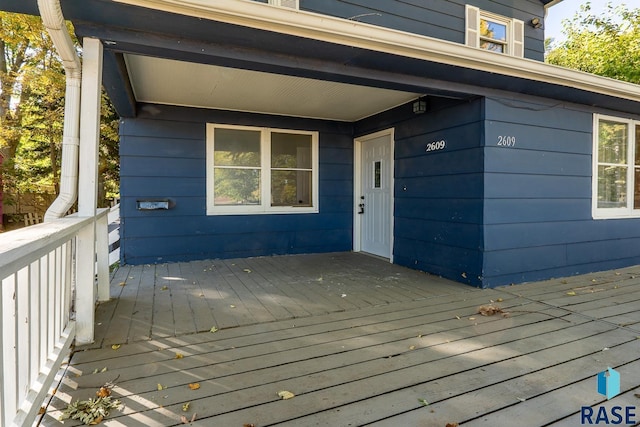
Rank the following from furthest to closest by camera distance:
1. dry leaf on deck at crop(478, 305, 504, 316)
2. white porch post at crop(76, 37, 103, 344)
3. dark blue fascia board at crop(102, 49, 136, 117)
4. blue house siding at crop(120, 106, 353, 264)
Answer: blue house siding at crop(120, 106, 353, 264) → dry leaf on deck at crop(478, 305, 504, 316) → dark blue fascia board at crop(102, 49, 136, 117) → white porch post at crop(76, 37, 103, 344)

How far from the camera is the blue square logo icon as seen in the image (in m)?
1.75

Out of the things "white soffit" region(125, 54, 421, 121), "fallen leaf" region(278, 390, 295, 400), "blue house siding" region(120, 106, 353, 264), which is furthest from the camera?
"blue house siding" region(120, 106, 353, 264)

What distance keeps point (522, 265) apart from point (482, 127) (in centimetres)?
163

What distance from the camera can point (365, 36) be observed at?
2662 millimetres

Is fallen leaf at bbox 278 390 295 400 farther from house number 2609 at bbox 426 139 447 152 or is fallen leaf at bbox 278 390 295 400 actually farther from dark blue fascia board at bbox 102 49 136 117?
house number 2609 at bbox 426 139 447 152

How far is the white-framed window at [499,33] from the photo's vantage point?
5059 millimetres

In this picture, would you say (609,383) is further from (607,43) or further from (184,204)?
(607,43)

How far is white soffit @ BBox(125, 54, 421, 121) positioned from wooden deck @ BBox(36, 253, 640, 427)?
7.24ft

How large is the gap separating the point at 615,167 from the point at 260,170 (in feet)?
16.1

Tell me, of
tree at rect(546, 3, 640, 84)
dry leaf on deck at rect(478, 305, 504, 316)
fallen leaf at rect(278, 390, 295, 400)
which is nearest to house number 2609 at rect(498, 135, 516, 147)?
dry leaf on deck at rect(478, 305, 504, 316)

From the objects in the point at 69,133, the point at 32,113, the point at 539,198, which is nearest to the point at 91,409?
the point at 69,133

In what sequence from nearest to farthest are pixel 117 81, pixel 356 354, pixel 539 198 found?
1. pixel 356 354
2. pixel 117 81
3. pixel 539 198

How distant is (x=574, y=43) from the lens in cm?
1027

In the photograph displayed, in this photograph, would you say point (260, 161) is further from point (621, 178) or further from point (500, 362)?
point (621, 178)
